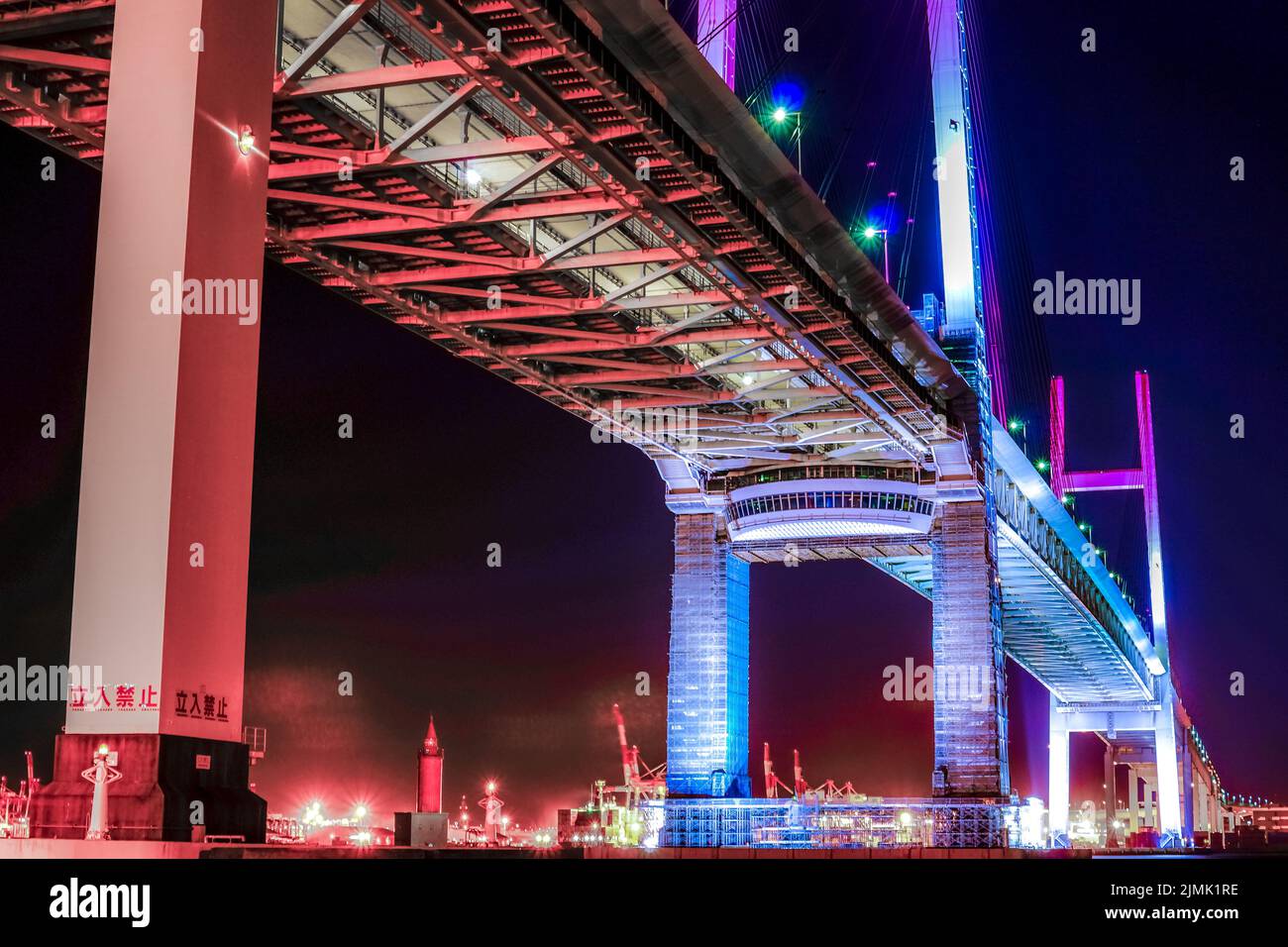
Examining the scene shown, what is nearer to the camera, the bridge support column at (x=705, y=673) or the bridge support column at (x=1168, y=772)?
the bridge support column at (x=705, y=673)

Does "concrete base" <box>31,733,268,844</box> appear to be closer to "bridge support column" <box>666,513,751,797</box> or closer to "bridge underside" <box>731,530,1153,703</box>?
"bridge support column" <box>666,513,751,797</box>

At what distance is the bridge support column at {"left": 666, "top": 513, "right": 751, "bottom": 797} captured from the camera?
63375mm

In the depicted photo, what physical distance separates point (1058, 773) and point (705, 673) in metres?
76.0

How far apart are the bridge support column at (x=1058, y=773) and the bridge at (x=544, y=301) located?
4147 cm

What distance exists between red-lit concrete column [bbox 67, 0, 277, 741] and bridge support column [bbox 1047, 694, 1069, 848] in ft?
365

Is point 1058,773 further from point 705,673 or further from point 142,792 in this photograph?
point 142,792

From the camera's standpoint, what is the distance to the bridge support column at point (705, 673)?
63375 millimetres

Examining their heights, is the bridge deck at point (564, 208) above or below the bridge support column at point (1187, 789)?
above

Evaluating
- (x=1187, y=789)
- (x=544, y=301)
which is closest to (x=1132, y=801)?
(x=1187, y=789)

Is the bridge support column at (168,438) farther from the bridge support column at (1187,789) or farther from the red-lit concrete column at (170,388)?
the bridge support column at (1187,789)

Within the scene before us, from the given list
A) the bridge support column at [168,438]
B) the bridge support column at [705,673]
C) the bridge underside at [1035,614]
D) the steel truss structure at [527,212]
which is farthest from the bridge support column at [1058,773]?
the bridge support column at [168,438]

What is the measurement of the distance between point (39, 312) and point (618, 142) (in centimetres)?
2398

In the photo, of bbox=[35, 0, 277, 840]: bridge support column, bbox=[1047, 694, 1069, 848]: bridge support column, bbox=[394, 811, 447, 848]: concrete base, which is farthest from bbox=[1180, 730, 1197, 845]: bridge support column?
bbox=[35, 0, 277, 840]: bridge support column

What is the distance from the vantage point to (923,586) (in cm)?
8419
